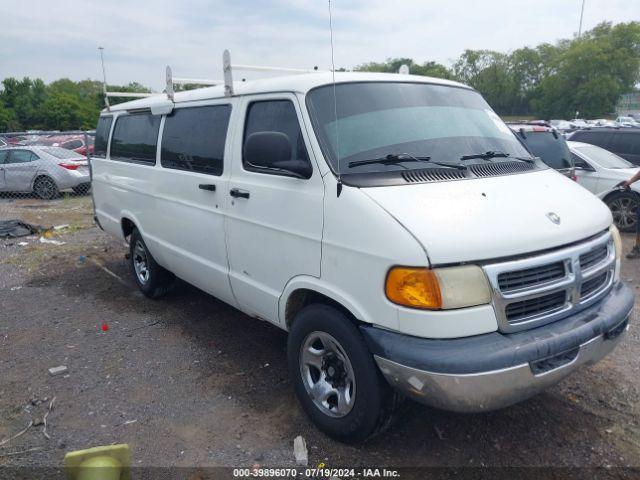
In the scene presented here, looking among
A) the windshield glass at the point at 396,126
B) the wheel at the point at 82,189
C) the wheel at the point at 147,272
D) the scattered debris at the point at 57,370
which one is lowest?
the wheel at the point at 82,189

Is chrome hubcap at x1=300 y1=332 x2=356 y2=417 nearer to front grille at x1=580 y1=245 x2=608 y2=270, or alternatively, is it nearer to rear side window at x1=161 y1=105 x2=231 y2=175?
front grille at x1=580 y1=245 x2=608 y2=270

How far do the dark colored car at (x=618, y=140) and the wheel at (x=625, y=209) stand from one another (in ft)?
7.28

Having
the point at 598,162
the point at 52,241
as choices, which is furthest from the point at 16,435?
the point at 598,162

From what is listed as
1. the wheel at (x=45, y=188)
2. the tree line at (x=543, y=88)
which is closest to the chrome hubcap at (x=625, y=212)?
the wheel at (x=45, y=188)

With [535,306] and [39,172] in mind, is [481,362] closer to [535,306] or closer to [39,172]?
[535,306]

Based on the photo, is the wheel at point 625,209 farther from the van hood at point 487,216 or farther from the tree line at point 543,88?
the tree line at point 543,88

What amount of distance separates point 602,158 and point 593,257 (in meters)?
7.73

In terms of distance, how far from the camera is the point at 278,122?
347cm

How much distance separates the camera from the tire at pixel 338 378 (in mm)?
2777

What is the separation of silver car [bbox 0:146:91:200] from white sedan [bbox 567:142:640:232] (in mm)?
12272

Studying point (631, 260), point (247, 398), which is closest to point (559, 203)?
point (247, 398)

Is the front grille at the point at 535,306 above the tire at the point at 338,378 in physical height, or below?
above

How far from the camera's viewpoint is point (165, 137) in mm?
4883

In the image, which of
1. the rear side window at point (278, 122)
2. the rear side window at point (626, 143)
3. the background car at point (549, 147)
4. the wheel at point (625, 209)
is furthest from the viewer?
the rear side window at point (626, 143)
